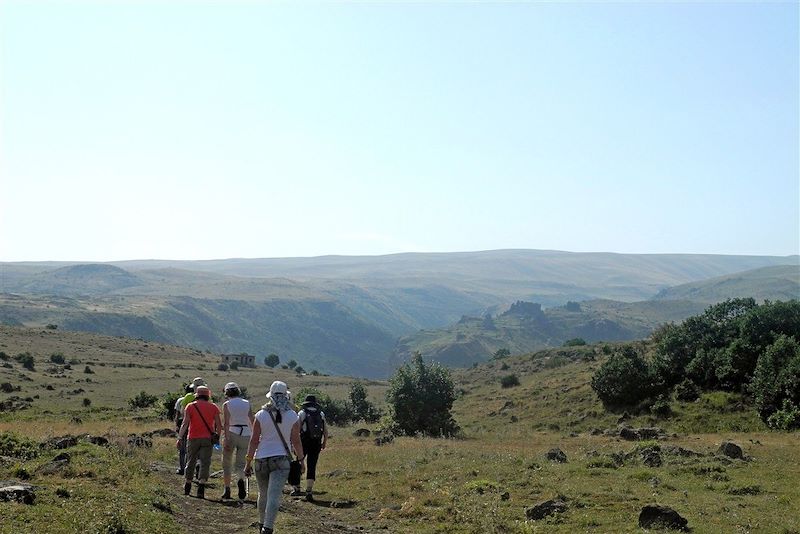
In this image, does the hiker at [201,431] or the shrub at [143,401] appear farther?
the shrub at [143,401]

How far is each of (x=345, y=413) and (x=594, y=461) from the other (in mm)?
36301

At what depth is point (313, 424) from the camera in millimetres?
16156

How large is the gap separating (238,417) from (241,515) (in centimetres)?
209

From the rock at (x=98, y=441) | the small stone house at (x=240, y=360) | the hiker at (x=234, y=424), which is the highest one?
the hiker at (x=234, y=424)

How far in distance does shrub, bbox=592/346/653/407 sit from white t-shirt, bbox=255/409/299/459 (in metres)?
33.2

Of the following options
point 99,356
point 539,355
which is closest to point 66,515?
point 539,355

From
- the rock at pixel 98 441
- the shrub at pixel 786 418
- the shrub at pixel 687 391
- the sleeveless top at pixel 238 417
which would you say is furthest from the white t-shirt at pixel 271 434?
the shrub at pixel 687 391

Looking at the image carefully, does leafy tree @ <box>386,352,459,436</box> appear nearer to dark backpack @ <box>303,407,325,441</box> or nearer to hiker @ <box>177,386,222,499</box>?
dark backpack @ <box>303,407,325,441</box>

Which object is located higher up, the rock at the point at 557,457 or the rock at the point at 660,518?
the rock at the point at 660,518

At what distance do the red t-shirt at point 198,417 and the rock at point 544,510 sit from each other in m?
6.95

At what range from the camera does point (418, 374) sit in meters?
39.8

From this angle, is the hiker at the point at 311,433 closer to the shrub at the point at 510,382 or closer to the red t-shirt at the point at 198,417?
the red t-shirt at the point at 198,417

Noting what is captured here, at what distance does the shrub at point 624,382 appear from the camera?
133ft

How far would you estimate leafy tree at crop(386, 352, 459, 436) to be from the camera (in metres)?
38.6
